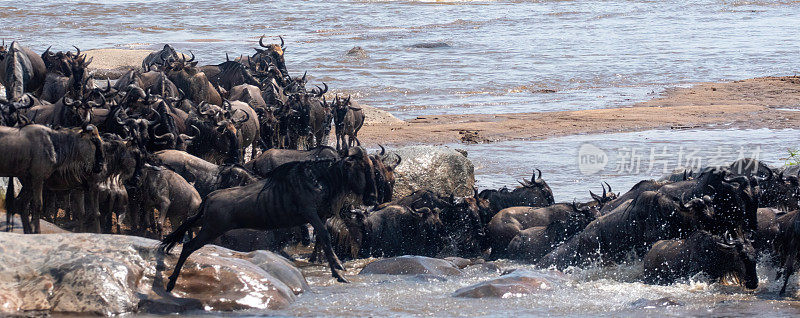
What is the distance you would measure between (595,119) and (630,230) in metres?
11.8

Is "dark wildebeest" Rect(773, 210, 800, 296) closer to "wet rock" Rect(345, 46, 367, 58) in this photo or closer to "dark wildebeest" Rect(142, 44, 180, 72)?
"dark wildebeest" Rect(142, 44, 180, 72)

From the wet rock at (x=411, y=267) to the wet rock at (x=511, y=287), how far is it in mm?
845

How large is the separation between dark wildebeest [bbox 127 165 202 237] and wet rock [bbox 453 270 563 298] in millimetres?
3312

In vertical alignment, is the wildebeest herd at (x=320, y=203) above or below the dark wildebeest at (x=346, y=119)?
above

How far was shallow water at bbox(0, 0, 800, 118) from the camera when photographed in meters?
28.6

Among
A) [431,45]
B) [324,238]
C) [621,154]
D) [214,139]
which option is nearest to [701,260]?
[324,238]

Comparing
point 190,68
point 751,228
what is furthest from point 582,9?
point 751,228

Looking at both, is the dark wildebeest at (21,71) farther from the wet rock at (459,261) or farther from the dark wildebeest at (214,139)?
the wet rock at (459,261)

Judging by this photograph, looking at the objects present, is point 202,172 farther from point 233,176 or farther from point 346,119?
point 346,119

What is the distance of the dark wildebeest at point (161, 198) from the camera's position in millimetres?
10195

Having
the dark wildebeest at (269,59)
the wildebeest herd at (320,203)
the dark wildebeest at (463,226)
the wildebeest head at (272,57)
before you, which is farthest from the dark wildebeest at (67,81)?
the dark wildebeest at (463,226)

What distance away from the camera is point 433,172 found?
Result: 13719mm

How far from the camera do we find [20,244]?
7.50 meters

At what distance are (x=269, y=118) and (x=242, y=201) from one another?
6783mm
